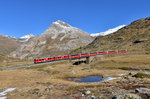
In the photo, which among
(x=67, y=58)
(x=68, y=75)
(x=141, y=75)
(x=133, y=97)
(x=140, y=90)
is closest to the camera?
(x=133, y=97)

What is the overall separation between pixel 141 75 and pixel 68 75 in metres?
Answer: 21.7

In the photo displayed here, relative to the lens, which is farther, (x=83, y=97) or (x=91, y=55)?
(x=91, y=55)

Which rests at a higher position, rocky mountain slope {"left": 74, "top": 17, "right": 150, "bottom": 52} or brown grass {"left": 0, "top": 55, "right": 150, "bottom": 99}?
rocky mountain slope {"left": 74, "top": 17, "right": 150, "bottom": 52}

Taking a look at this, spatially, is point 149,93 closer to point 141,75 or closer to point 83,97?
point 83,97

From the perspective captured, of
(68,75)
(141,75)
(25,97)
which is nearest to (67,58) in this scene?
(68,75)

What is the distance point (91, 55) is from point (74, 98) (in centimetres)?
6479

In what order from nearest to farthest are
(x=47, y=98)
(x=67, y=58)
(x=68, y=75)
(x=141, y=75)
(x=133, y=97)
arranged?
(x=133, y=97) → (x=47, y=98) → (x=141, y=75) → (x=68, y=75) → (x=67, y=58)

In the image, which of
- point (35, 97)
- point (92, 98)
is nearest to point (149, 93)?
point (92, 98)

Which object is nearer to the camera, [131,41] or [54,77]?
[54,77]

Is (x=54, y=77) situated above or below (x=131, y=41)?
below

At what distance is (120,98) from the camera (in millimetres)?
13578

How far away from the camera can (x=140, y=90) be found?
52.0 feet

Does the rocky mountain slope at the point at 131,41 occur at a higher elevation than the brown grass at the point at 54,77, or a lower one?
higher

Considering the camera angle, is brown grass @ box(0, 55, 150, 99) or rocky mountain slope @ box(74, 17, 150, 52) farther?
rocky mountain slope @ box(74, 17, 150, 52)
